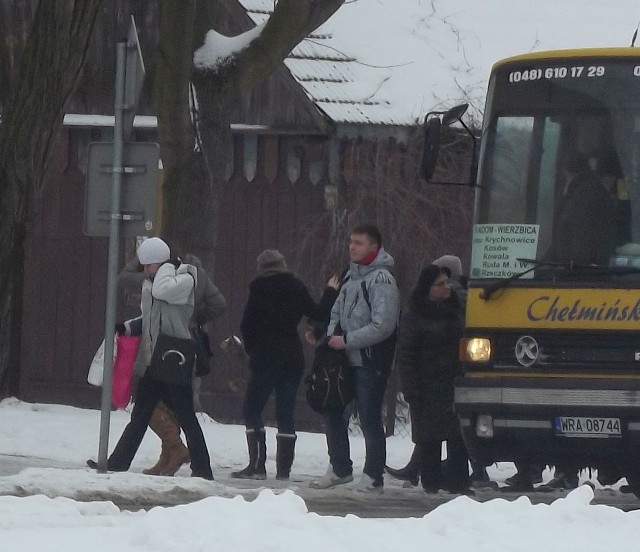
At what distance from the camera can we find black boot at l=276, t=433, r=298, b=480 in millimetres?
12555

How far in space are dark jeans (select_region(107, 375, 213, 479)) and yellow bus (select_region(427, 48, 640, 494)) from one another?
2088 millimetres

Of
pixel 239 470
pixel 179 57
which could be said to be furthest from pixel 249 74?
pixel 239 470

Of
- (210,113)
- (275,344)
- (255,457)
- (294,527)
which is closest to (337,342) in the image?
(275,344)

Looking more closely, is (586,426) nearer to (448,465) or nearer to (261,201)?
(448,465)

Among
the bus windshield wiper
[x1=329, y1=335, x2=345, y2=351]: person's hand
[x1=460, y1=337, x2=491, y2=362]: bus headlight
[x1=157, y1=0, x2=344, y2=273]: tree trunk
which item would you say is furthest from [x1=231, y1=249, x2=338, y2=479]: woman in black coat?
[x1=157, y1=0, x2=344, y2=273]: tree trunk

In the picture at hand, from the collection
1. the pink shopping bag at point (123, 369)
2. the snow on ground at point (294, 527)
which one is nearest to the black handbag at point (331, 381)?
the pink shopping bag at point (123, 369)

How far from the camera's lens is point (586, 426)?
399 inches

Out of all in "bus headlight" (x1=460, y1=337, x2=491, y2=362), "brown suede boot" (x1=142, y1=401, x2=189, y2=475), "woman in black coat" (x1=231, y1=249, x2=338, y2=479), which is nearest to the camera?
"bus headlight" (x1=460, y1=337, x2=491, y2=362)

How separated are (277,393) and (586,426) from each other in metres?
3.02

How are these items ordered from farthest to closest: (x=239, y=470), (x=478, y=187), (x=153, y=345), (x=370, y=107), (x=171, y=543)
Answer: (x=370, y=107) < (x=239, y=470) < (x=153, y=345) < (x=478, y=187) < (x=171, y=543)

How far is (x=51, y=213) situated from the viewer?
20641 millimetres

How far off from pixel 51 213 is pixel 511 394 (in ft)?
37.2

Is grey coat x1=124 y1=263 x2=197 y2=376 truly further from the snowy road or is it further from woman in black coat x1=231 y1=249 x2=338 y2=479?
the snowy road

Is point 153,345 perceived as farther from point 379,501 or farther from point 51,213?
point 51,213
